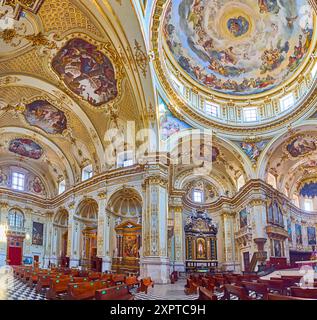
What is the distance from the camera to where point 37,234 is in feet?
91.8

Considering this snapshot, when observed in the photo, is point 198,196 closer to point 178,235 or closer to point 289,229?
point 178,235

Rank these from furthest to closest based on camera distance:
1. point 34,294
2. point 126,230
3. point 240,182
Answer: point 240,182
point 126,230
point 34,294

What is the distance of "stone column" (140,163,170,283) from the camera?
1647cm

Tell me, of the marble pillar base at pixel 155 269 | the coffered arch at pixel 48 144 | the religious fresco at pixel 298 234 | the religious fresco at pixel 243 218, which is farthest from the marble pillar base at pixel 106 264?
the religious fresco at pixel 298 234

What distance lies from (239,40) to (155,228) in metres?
14.9

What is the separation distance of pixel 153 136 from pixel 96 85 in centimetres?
456

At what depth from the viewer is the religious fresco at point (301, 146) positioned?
75.9 ft

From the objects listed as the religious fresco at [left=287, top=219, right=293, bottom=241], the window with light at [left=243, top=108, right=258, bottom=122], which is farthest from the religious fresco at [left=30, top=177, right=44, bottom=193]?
the religious fresco at [left=287, top=219, right=293, bottom=241]

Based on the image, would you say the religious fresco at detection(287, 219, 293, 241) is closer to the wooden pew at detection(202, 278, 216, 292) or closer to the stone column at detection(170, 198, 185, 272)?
the stone column at detection(170, 198, 185, 272)

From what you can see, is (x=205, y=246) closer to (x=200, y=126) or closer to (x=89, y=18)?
(x=200, y=126)

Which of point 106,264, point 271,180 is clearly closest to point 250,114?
point 271,180

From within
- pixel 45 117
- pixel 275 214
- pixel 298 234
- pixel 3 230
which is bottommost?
pixel 298 234
